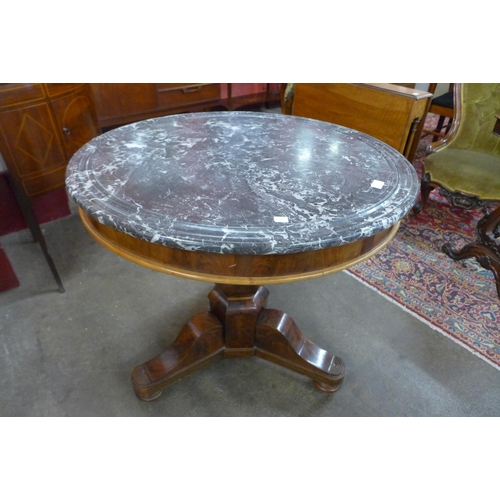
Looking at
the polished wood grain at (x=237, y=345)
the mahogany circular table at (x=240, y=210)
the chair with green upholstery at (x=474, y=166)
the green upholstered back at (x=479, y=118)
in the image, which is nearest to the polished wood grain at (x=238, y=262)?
the mahogany circular table at (x=240, y=210)

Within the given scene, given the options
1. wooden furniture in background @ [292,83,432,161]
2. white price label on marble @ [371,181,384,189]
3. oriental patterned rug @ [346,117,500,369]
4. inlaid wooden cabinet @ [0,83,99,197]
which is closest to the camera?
white price label on marble @ [371,181,384,189]

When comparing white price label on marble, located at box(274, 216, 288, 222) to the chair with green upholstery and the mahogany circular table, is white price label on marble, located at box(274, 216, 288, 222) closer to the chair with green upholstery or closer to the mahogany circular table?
the mahogany circular table

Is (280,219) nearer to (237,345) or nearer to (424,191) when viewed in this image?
(237,345)

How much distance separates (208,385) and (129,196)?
30.9 inches

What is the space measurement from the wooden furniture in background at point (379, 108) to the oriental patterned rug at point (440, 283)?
0.49 m

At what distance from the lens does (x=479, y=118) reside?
2.15 m

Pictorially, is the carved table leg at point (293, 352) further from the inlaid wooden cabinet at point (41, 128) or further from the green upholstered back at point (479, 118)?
the green upholstered back at point (479, 118)

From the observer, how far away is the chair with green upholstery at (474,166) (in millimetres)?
1801

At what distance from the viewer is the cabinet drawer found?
2.82 meters

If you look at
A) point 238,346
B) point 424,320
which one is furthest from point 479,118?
point 238,346

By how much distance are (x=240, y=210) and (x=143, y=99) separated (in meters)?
2.33

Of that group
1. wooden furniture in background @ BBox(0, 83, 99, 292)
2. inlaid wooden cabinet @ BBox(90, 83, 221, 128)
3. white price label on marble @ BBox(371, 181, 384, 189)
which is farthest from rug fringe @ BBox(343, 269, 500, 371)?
inlaid wooden cabinet @ BBox(90, 83, 221, 128)

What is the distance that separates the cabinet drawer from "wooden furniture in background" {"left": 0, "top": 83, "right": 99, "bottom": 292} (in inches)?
45.1

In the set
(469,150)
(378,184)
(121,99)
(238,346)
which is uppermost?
(378,184)
